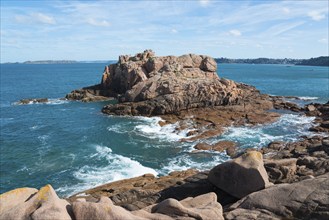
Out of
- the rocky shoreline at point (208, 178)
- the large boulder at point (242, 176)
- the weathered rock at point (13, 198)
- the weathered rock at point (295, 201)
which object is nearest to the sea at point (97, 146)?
the rocky shoreline at point (208, 178)

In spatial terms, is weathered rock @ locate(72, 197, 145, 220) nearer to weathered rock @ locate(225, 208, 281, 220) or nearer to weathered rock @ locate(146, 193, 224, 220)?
weathered rock @ locate(146, 193, 224, 220)

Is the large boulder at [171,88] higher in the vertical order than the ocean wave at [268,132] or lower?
higher

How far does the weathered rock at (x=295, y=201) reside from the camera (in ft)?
51.0

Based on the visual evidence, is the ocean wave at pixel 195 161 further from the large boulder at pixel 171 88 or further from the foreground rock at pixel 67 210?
the large boulder at pixel 171 88

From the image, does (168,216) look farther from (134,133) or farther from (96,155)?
(134,133)

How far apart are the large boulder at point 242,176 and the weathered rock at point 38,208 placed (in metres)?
10.6

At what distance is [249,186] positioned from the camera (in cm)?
1898

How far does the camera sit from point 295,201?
16.1m

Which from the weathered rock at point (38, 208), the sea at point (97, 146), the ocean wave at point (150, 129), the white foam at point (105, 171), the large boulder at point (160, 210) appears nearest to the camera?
the weathered rock at point (38, 208)

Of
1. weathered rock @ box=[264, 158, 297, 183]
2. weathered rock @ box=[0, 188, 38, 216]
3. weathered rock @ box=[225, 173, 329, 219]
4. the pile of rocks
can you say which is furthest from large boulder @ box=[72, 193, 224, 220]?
weathered rock @ box=[264, 158, 297, 183]

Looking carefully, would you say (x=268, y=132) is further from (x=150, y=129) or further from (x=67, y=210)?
(x=67, y=210)

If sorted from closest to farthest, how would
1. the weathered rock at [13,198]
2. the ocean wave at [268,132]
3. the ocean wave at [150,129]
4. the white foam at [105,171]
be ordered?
the weathered rock at [13,198] → the white foam at [105,171] → the ocean wave at [268,132] → the ocean wave at [150,129]

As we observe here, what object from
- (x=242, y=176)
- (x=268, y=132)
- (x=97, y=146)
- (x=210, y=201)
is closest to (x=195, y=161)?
(x=97, y=146)

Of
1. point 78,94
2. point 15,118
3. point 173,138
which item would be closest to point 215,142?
point 173,138
